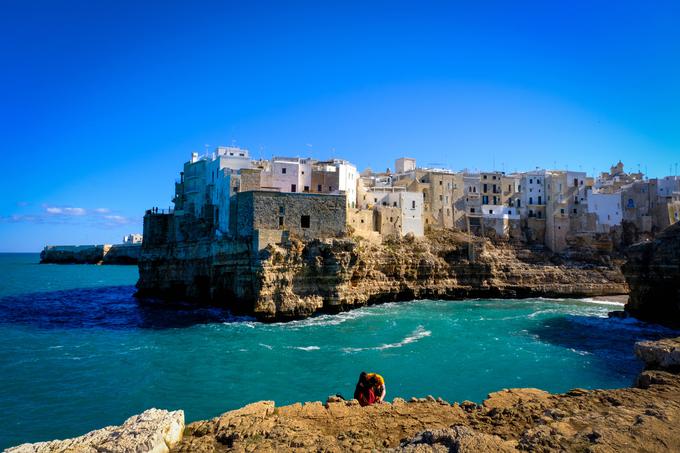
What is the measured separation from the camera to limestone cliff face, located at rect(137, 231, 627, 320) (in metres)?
36.2

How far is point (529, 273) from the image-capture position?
Result: 54156 millimetres

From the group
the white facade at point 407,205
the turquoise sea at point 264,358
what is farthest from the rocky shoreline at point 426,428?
the white facade at point 407,205

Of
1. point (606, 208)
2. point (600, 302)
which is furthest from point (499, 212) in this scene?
point (600, 302)

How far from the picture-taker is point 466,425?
1005cm

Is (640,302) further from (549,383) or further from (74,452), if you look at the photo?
(74,452)

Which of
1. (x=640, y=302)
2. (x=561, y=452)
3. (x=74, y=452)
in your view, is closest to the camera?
(x=561, y=452)

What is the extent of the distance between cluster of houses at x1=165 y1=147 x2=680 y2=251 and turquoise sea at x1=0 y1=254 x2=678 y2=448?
870 centimetres

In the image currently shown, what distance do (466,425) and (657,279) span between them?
110 feet

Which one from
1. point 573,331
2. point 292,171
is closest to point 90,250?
point 292,171

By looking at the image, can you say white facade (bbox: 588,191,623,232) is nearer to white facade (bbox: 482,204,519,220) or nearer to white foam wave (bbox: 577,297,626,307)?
white facade (bbox: 482,204,519,220)

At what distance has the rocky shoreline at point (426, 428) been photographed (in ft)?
27.2

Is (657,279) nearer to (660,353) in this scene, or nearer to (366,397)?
(660,353)

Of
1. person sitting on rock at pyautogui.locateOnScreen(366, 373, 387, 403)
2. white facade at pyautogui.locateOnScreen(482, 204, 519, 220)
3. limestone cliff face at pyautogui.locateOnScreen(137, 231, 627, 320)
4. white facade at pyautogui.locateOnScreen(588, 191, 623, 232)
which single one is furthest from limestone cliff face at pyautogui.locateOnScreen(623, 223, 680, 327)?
person sitting on rock at pyautogui.locateOnScreen(366, 373, 387, 403)

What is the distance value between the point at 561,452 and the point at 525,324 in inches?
1130
